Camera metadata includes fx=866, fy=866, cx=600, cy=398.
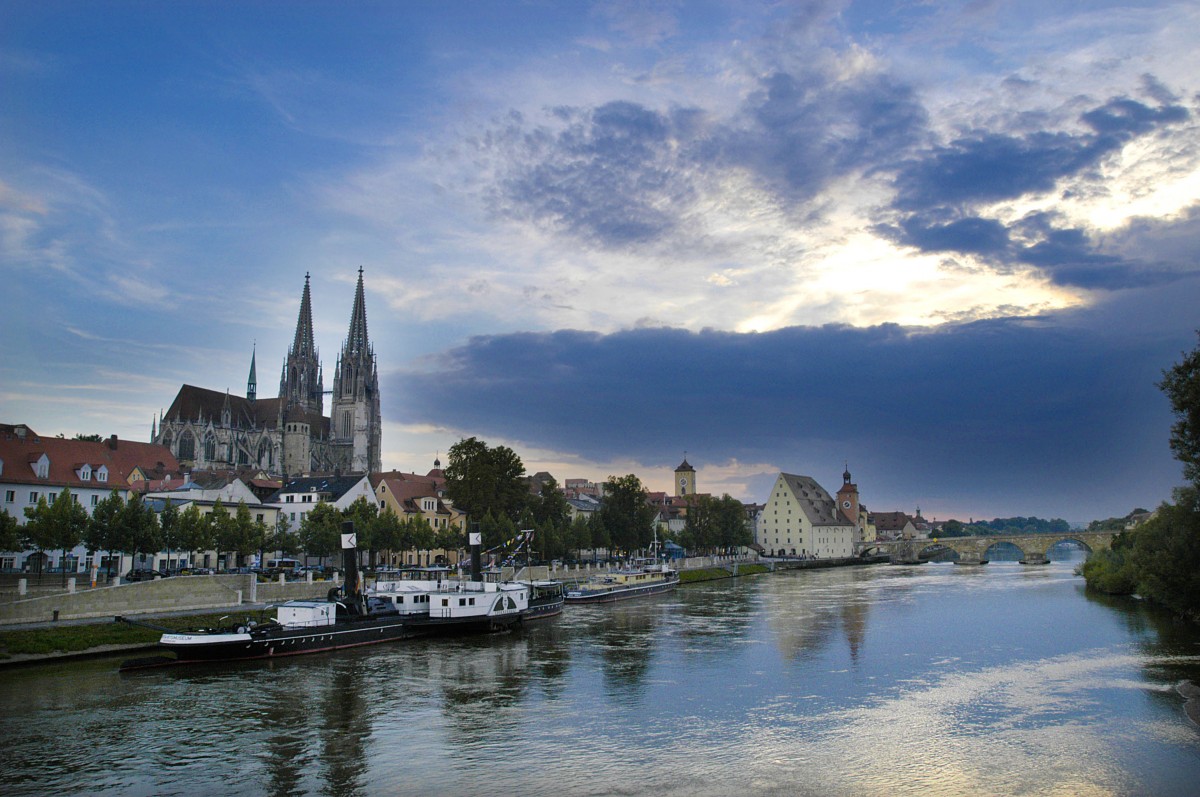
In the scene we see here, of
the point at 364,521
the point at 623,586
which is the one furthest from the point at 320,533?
the point at 623,586

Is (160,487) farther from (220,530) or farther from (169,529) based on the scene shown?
(169,529)

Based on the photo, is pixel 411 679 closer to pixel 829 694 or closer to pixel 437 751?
pixel 437 751

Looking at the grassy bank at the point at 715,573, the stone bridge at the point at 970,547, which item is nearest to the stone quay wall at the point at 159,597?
the grassy bank at the point at 715,573

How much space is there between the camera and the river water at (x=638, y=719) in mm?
25969

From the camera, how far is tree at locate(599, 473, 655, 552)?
391ft

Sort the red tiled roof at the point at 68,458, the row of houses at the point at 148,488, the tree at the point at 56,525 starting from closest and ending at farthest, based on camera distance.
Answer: the tree at the point at 56,525 → the row of houses at the point at 148,488 → the red tiled roof at the point at 68,458

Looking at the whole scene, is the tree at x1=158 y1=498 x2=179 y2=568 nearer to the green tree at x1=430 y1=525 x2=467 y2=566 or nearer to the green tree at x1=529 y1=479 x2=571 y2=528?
the green tree at x1=430 y1=525 x2=467 y2=566

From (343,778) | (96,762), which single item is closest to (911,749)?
(343,778)

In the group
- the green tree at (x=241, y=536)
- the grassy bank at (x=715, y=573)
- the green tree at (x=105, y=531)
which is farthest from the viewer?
the grassy bank at (x=715, y=573)

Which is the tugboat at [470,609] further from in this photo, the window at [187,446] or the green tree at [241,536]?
the window at [187,446]

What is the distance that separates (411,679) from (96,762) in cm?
1607

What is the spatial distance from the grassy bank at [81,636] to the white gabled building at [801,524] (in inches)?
5622

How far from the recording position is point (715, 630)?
61188mm

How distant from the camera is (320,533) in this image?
77.1 meters
